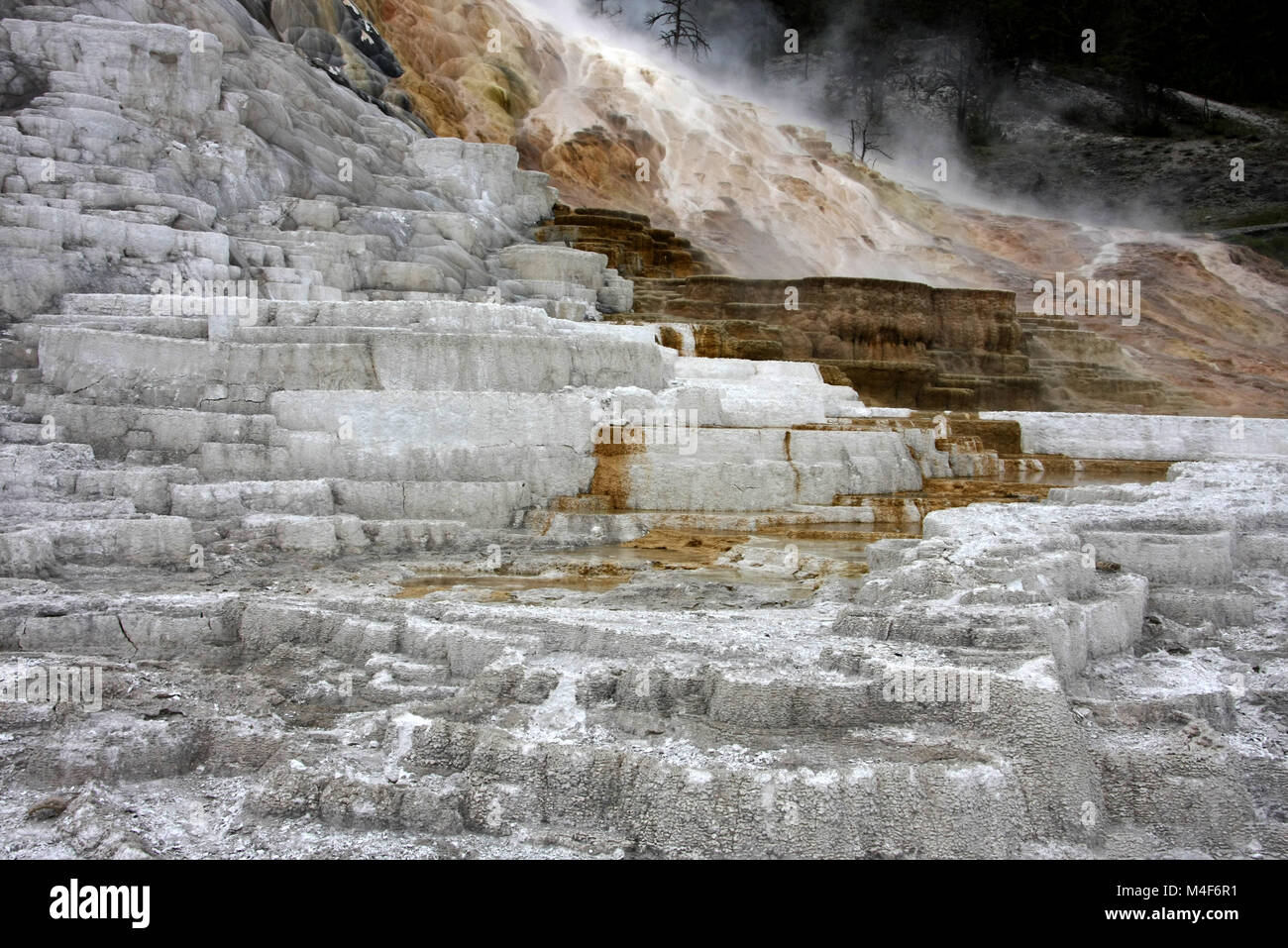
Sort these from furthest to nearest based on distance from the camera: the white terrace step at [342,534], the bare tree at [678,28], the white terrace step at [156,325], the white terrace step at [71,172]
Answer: the bare tree at [678,28] → the white terrace step at [71,172] → the white terrace step at [156,325] → the white terrace step at [342,534]

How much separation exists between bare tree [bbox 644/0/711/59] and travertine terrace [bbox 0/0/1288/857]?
48.2ft

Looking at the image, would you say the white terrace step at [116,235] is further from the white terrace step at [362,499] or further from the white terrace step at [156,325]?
the white terrace step at [362,499]

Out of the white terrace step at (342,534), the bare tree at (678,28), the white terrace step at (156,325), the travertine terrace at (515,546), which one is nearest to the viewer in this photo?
the travertine terrace at (515,546)

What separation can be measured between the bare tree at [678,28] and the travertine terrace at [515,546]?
14.7 m

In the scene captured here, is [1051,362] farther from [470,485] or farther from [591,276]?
[470,485]

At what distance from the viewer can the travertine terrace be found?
11.3 ft

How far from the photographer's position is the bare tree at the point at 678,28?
26.1 meters

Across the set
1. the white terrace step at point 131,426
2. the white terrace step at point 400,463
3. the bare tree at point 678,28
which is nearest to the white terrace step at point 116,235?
the white terrace step at point 131,426

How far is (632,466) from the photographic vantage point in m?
7.72

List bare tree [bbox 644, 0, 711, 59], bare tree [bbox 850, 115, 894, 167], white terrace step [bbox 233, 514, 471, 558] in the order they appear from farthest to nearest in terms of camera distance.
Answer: bare tree [bbox 644, 0, 711, 59], bare tree [bbox 850, 115, 894, 167], white terrace step [bbox 233, 514, 471, 558]

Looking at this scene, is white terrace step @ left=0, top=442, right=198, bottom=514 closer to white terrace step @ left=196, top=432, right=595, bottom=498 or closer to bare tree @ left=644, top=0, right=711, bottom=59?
white terrace step @ left=196, top=432, right=595, bottom=498

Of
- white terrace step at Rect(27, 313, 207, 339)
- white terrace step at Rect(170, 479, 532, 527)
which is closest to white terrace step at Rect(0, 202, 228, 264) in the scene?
white terrace step at Rect(27, 313, 207, 339)

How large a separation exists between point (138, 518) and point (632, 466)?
3.22 meters

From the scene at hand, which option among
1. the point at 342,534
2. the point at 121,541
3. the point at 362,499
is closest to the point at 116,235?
the point at 362,499
